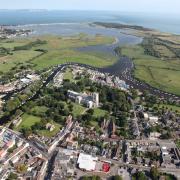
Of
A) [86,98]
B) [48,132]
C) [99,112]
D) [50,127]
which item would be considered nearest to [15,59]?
[86,98]

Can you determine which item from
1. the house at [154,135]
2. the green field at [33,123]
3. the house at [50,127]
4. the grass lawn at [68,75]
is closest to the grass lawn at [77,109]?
the green field at [33,123]

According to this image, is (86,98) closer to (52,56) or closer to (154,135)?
(154,135)

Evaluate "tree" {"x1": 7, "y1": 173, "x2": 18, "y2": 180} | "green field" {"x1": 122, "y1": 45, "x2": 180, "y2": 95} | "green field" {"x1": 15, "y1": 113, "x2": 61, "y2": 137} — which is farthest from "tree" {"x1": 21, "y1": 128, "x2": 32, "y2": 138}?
"green field" {"x1": 122, "y1": 45, "x2": 180, "y2": 95}

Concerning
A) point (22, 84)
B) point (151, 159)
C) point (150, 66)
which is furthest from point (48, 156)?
point (150, 66)

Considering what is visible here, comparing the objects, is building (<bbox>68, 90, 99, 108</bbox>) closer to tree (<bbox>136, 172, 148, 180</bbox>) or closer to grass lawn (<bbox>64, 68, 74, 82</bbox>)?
grass lawn (<bbox>64, 68, 74, 82</bbox>)

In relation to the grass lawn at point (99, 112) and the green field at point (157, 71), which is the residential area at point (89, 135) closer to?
the grass lawn at point (99, 112)

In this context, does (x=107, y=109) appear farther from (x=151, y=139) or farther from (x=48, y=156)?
(x=48, y=156)
